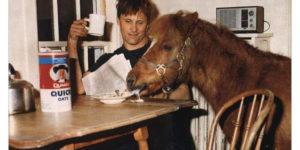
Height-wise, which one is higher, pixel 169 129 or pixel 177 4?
pixel 177 4

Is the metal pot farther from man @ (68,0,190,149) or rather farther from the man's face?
the man's face

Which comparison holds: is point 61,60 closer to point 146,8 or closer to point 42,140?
point 42,140

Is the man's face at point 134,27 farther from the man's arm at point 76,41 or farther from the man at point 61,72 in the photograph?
the man at point 61,72

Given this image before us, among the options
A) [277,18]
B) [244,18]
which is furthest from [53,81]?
[277,18]

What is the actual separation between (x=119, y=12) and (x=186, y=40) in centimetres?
57

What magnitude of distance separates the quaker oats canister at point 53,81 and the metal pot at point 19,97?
0.06 metres

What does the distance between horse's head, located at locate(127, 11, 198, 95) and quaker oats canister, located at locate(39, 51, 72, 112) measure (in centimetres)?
52

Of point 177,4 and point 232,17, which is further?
point 177,4

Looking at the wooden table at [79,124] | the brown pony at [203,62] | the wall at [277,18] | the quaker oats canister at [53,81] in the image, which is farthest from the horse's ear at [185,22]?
the wall at [277,18]

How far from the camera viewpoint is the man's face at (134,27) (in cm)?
176

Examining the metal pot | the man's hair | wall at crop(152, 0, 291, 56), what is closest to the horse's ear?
the man's hair

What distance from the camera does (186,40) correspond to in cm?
146

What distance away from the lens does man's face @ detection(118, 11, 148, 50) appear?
1760 millimetres
